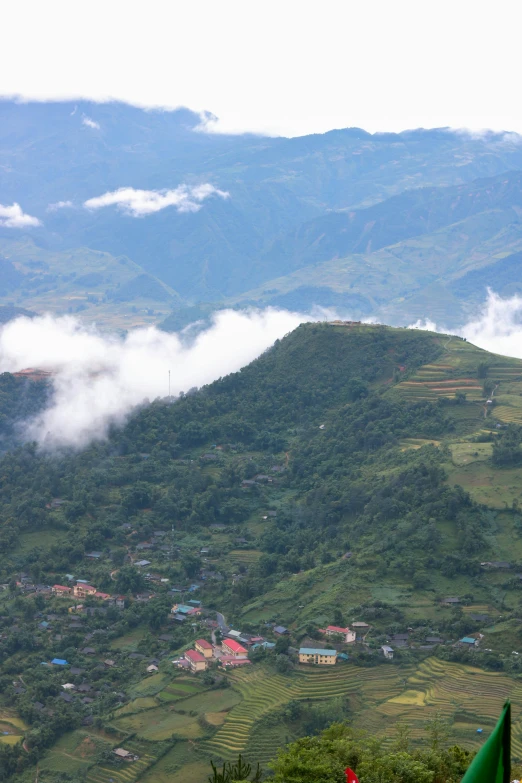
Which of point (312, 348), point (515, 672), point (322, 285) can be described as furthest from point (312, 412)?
point (322, 285)

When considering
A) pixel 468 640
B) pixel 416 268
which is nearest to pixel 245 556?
pixel 468 640

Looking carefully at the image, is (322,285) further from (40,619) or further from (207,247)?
(40,619)

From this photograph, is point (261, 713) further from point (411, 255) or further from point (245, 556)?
point (411, 255)

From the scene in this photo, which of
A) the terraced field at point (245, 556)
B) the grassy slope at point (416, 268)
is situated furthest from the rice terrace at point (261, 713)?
the grassy slope at point (416, 268)

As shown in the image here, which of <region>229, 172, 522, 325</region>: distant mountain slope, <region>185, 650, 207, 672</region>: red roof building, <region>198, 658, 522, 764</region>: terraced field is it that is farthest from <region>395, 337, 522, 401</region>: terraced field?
<region>229, 172, 522, 325</region>: distant mountain slope

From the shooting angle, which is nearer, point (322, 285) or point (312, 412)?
point (312, 412)

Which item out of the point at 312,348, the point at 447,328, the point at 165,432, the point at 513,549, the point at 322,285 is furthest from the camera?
the point at 322,285
